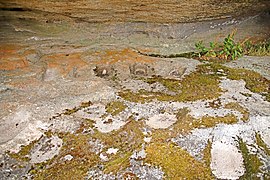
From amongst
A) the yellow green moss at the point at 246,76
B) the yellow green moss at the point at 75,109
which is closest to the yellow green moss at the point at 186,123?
the yellow green moss at the point at 246,76

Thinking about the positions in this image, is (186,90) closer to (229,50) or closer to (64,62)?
(229,50)

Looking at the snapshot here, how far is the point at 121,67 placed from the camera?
333 cm

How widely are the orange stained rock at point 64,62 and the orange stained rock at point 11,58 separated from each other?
0.22m

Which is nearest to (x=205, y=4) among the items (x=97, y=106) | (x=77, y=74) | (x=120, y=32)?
(x=120, y=32)

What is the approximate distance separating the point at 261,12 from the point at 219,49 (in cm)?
89

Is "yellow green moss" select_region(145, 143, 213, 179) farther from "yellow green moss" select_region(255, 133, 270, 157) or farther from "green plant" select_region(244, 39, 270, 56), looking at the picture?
"green plant" select_region(244, 39, 270, 56)

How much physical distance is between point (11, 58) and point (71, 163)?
1.83m

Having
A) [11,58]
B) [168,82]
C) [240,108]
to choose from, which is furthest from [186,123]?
[11,58]

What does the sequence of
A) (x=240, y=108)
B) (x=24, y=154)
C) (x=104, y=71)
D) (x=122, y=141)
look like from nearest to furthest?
(x=24, y=154), (x=122, y=141), (x=240, y=108), (x=104, y=71)

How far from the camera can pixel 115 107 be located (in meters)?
2.56

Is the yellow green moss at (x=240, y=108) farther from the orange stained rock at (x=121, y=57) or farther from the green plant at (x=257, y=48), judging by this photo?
the green plant at (x=257, y=48)

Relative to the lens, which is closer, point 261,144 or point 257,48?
point 261,144

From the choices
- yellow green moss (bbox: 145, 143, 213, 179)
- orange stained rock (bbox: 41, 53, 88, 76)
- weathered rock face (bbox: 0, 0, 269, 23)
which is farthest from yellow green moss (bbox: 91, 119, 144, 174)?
weathered rock face (bbox: 0, 0, 269, 23)

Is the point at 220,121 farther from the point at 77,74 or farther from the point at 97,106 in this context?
the point at 77,74
